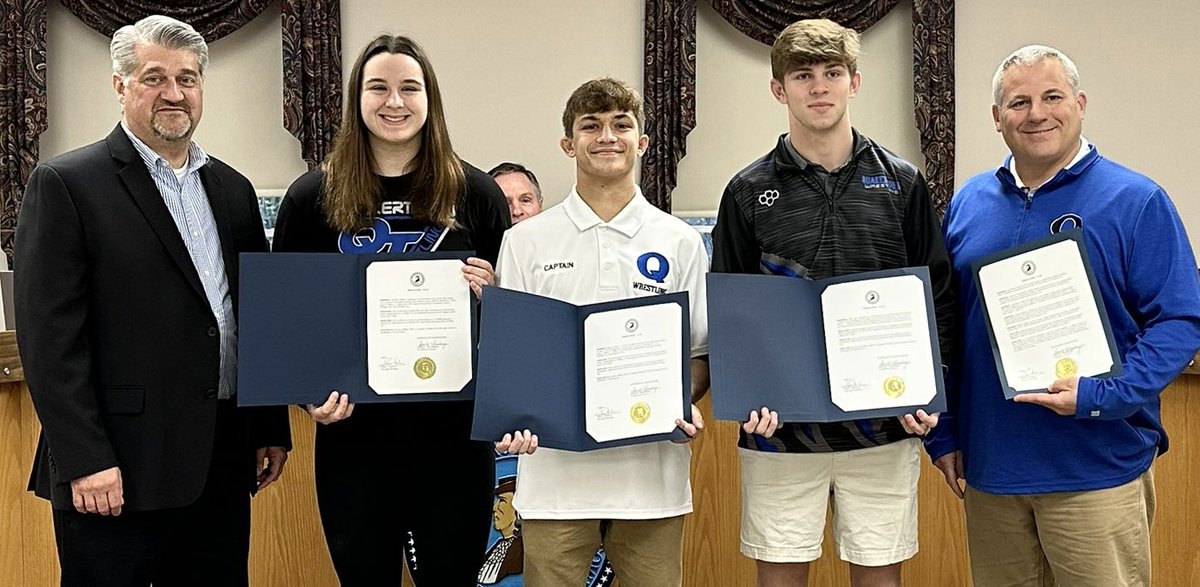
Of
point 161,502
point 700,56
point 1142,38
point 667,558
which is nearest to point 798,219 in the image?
point 667,558

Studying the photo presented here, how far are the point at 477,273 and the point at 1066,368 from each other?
1.29m

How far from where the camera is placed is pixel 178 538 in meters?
2.33

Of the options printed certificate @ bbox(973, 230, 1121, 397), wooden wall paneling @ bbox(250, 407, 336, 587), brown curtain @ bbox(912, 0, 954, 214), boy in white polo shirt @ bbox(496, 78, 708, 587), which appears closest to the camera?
printed certificate @ bbox(973, 230, 1121, 397)

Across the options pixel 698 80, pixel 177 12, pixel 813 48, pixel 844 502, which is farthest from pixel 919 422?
pixel 177 12

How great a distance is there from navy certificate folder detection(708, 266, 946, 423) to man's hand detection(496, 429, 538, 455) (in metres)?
0.39

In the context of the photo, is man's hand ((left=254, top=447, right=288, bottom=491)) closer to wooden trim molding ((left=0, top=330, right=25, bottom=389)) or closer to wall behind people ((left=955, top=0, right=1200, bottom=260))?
wooden trim molding ((left=0, top=330, right=25, bottom=389))

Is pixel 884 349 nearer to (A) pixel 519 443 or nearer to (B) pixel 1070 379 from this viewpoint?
(B) pixel 1070 379

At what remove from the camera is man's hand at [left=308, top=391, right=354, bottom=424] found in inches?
88.8

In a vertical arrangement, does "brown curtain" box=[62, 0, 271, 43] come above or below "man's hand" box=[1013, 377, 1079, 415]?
above

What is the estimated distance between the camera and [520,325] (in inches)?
87.7

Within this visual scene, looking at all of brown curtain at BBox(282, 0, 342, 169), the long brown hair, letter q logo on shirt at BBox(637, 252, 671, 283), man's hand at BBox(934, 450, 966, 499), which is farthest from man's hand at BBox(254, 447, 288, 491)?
brown curtain at BBox(282, 0, 342, 169)

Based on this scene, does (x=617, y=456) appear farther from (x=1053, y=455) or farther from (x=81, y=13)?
(x=81, y=13)
